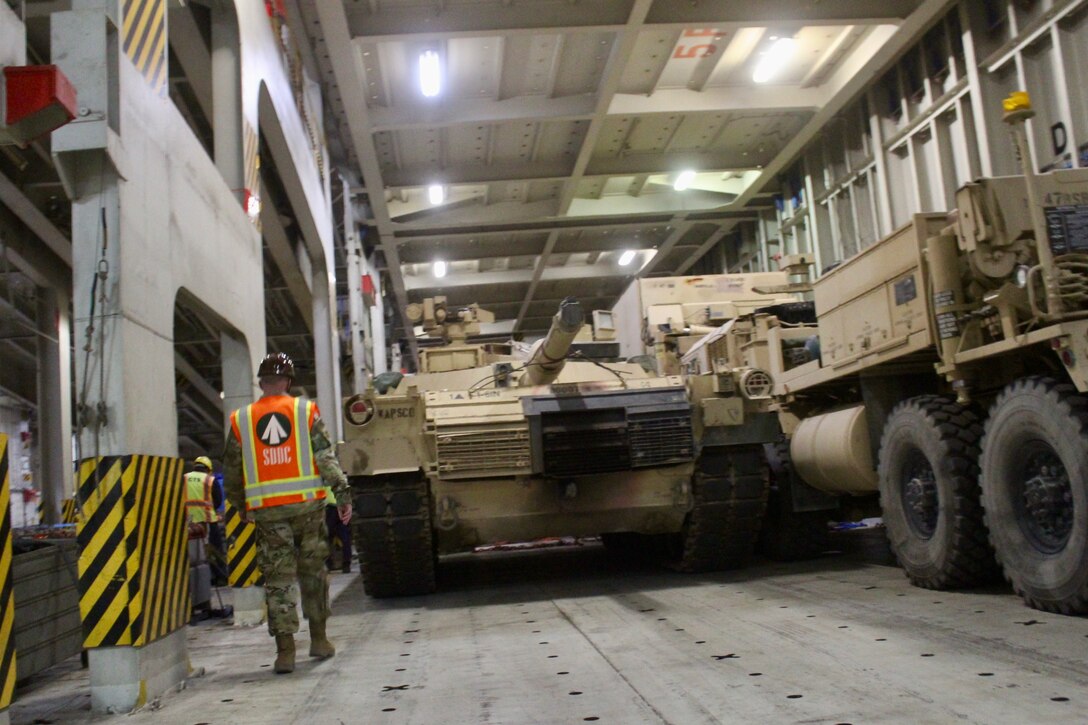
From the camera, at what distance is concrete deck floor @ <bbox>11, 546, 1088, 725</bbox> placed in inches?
144

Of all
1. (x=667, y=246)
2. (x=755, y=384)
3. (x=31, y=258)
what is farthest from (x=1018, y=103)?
(x=667, y=246)

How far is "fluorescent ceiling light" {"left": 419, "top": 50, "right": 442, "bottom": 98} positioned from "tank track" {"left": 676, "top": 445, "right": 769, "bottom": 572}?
7.33m

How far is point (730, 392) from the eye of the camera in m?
7.91

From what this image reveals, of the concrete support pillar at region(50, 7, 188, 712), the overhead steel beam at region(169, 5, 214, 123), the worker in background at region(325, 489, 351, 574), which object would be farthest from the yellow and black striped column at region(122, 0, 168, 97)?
the worker in background at region(325, 489, 351, 574)

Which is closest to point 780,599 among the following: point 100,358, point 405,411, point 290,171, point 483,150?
point 405,411

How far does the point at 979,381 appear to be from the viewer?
588cm

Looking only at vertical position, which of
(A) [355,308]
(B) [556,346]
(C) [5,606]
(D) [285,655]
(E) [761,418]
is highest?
(A) [355,308]

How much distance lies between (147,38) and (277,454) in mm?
2534

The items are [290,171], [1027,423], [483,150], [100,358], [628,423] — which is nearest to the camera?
[100,358]

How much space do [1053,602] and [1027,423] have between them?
0.88 m

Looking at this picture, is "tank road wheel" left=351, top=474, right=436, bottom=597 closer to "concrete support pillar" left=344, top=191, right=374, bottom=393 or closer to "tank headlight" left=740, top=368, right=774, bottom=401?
"tank headlight" left=740, top=368, right=774, bottom=401

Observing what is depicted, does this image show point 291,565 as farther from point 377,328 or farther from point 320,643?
point 377,328

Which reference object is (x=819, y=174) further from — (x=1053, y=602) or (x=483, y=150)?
(x=1053, y=602)

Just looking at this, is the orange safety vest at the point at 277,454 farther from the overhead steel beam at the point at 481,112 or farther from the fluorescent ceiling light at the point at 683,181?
the fluorescent ceiling light at the point at 683,181
